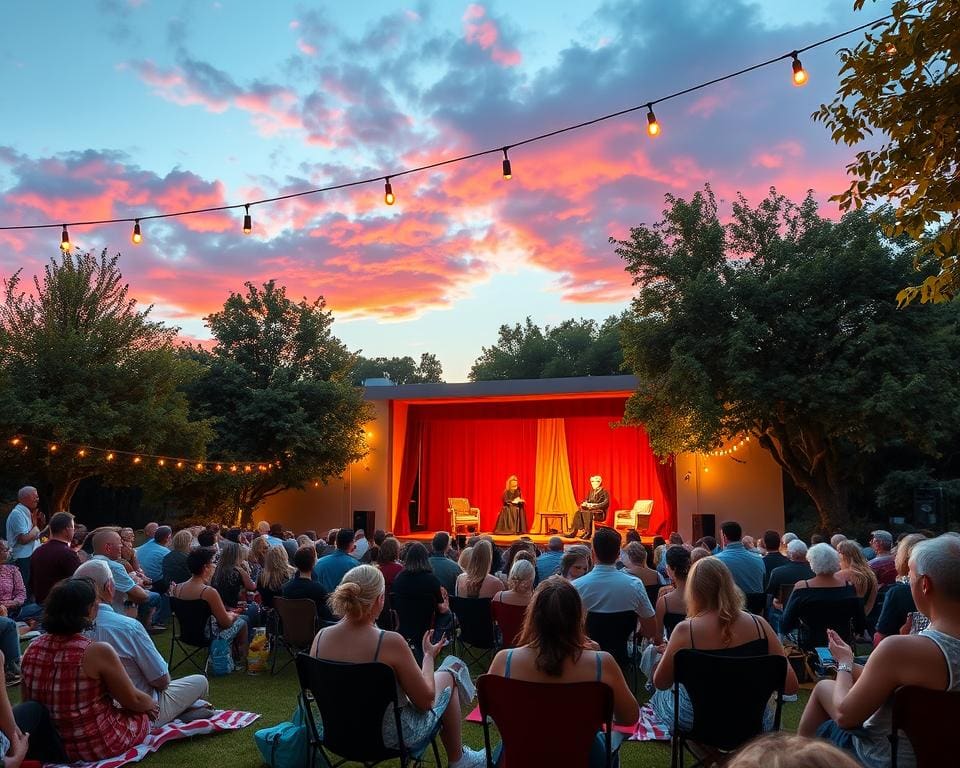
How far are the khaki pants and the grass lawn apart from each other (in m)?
0.16

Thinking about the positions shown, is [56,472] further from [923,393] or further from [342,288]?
[923,393]

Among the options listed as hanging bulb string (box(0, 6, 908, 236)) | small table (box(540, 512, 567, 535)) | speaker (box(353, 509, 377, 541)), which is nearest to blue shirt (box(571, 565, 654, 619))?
hanging bulb string (box(0, 6, 908, 236))

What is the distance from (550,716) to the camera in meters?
2.59

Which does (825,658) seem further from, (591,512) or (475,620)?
(591,512)

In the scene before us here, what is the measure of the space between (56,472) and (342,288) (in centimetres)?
862

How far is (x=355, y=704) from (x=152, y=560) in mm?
5390

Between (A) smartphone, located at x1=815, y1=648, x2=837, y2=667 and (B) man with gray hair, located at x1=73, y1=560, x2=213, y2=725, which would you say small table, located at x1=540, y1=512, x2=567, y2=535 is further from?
Result: (B) man with gray hair, located at x1=73, y1=560, x2=213, y2=725

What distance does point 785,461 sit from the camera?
15.0 metres

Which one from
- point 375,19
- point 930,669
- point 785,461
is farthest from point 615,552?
point 785,461

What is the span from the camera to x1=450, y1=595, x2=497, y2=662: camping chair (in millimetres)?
5508

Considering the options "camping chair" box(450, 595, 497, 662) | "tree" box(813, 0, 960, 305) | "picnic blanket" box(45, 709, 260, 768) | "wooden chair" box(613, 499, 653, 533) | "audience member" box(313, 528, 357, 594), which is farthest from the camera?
"wooden chair" box(613, 499, 653, 533)

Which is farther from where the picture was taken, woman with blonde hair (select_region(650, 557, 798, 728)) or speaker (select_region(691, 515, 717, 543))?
speaker (select_region(691, 515, 717, 543))

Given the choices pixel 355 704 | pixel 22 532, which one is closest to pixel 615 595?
pixel 355 704

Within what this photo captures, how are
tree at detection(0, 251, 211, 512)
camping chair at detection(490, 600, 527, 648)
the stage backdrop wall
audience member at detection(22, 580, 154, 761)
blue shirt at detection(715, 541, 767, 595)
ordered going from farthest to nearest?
the stage backdrop wall < tree at detection(0, 251, 211, 512) < blue shirt at detection(715, 541, 767, 595) < camping chair at detection(490, 600, 527, 648) < audience member at detection(22, 580, 154, 761)
